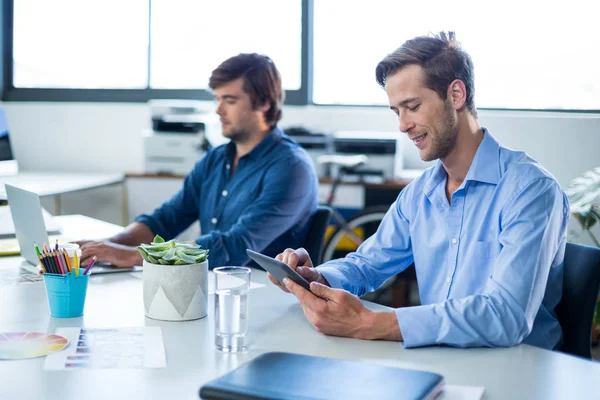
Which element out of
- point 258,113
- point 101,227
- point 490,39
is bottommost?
point 101,227

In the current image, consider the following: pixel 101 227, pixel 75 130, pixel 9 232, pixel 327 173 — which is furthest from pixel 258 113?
pixel 75 130

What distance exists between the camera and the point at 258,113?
8.39ft

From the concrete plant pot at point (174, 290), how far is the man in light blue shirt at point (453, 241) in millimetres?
183

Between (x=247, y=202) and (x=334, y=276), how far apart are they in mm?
856

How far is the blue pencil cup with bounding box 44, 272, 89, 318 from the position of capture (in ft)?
4.74

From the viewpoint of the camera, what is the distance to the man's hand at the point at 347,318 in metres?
1.32

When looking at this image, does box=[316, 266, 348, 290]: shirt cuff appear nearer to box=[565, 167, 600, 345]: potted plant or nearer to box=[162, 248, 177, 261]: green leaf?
box=[162, 248, 177, 261]: green leaf

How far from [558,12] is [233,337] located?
3546mm

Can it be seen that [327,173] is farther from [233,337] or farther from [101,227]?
[233,337]

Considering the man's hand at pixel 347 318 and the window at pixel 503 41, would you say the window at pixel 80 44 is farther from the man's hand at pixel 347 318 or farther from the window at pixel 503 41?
the man's hand at pixel 347 318

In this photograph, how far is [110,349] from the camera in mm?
1258

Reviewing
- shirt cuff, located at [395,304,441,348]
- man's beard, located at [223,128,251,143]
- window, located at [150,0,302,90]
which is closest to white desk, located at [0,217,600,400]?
shirt cuff, located at [395,304,441,348]

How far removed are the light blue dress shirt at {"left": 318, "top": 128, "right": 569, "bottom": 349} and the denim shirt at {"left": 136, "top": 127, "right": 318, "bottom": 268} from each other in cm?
52

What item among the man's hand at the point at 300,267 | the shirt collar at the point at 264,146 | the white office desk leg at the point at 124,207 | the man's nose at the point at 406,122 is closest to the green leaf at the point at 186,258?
the man's hand at the point at 300,267
